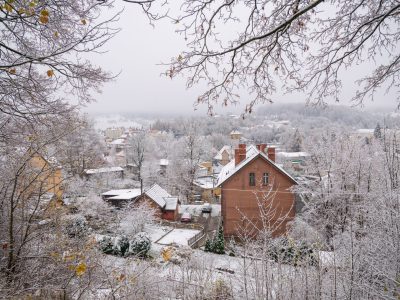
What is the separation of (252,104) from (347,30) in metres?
1.96

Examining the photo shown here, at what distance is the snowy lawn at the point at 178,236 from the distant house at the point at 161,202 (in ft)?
13.6

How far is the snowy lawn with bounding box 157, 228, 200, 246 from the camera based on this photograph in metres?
19.8

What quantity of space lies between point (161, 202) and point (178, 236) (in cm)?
663

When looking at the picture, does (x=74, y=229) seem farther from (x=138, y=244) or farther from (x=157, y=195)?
(x=157, y=195)

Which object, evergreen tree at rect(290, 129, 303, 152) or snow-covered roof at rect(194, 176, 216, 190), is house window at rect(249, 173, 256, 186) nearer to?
snow-covered roof at rect(194, 176, 216, 190)

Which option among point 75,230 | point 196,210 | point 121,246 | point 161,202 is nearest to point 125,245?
point 121,246

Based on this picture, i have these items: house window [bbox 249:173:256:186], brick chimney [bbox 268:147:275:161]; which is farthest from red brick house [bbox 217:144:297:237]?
brick chimney [bbox 268:147:275:161]

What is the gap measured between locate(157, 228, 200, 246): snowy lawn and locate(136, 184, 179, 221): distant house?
163 inches

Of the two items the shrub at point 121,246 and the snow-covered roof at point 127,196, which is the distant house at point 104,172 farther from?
the shrub at point 121,246

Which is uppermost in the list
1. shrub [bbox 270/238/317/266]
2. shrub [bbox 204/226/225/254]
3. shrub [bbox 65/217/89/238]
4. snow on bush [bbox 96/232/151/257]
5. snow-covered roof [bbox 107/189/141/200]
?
shrub [bbox 270/238/317/266]

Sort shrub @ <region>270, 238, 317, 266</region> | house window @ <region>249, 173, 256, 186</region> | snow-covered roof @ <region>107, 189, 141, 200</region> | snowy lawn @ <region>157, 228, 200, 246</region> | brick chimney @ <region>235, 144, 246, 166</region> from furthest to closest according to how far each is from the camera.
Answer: snow-covered roof @ <region>107, 189, 141, 200</region> < brick chimney @ <region>235, 144, 246, 166</region> < house window @ <region>249, 173, 256, 186</region> < snowy lawn @ <region>157, 228, 200, 246</region> < shrub @ <region>270, 238, 317, 266</region>

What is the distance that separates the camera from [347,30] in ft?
14.4

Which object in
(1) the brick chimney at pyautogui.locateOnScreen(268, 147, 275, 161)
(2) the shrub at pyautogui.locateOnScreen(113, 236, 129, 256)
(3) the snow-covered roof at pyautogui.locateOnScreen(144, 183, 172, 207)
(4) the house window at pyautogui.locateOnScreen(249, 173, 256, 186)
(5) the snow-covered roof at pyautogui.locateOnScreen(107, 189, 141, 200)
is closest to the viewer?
(2) the shrub at pyautogui.locateOnScreen(113, 236, 129, 256)

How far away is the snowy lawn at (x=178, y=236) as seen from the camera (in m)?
19.8
